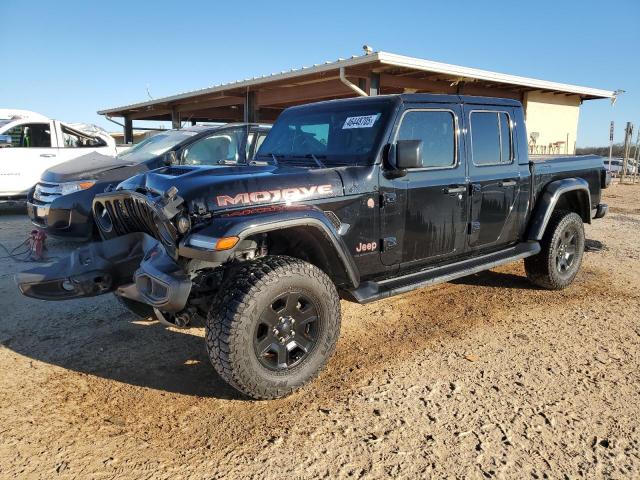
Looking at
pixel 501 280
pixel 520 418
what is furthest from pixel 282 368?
pixel 501 280

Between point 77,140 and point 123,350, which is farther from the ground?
point 77,140

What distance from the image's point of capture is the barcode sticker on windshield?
3781mm

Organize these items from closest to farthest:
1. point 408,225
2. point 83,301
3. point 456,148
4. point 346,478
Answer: point 346,478 < point 408,225 < point 456,148 < point 83,301

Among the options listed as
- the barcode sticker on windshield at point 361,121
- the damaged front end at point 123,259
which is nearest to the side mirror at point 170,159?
the damaged front end at point 123,259

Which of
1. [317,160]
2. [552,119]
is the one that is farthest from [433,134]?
[552,119]

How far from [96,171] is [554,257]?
19.8ft

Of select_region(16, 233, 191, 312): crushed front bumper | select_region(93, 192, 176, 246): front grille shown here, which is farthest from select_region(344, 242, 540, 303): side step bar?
select_region(16, 233, 191, 312): crushed front bumper

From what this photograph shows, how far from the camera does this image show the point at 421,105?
395 cm

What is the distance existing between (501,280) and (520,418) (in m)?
3.16

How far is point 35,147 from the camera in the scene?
10211 mm

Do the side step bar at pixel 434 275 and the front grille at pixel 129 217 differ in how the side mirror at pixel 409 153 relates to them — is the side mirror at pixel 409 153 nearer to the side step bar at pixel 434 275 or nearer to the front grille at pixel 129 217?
the side step bar at pixel 434 275

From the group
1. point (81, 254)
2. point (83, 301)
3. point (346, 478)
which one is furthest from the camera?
point (83, 301)

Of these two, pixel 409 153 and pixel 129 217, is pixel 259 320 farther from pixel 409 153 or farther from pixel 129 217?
pixel 409 153

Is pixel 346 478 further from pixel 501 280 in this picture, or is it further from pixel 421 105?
pixel 501 280
